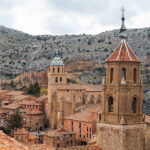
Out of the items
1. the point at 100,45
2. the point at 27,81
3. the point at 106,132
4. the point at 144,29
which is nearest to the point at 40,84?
the point at 27,81

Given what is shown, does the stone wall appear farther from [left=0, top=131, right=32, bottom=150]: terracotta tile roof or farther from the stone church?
the stone church

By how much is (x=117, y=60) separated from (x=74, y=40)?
12615 centimetres

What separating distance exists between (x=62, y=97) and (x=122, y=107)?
42865 mm

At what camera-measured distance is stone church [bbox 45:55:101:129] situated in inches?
2525

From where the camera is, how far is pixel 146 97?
82.1 m

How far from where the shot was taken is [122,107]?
22.6 m

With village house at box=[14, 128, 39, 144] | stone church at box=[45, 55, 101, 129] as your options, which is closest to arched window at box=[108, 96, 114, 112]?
village house at box=[14, 128, 39, 144]

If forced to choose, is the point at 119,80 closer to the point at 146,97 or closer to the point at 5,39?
the point at 146,97

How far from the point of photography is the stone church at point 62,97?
6413 centimetres

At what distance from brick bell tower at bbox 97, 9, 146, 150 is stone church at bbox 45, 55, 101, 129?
37.8 m

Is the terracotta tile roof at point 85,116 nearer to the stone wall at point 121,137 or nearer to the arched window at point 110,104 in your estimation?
the arched window at point 110,104

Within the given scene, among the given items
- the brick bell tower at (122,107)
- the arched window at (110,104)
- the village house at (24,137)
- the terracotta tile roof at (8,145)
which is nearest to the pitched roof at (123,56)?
the brick bell tower at (122,107)

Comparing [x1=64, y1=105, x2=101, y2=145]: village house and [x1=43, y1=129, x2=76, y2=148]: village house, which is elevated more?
[x1=64, y1=105, x2=101, y2=145]: village house

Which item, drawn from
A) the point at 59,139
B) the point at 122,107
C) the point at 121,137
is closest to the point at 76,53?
the point at 59,139
